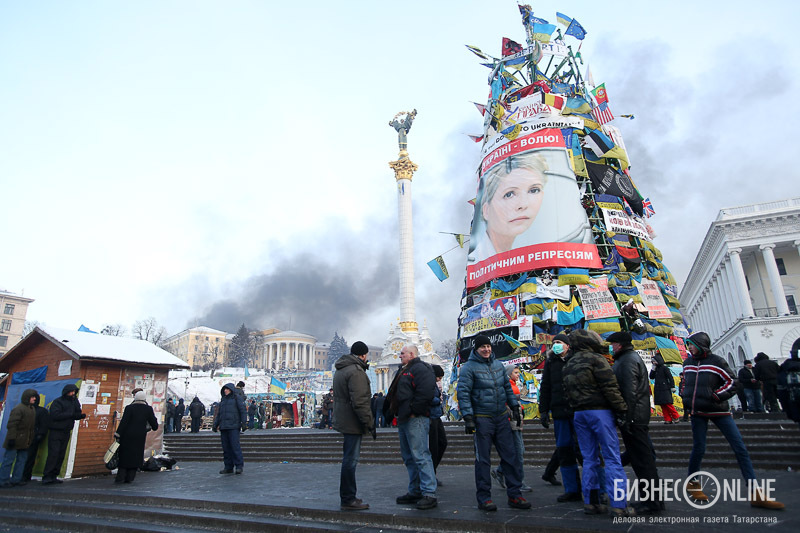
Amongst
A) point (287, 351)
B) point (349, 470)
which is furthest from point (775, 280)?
point (287, 351)

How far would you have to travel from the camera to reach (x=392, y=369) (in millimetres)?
60875

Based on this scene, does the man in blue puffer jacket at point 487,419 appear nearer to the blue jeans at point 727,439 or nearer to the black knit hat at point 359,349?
the black knit hat at point 359,349

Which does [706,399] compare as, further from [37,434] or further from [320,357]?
[320,357]

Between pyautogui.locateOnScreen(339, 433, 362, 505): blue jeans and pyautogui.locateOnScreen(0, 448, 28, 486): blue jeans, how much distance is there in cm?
787

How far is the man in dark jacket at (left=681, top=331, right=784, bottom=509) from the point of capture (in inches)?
214

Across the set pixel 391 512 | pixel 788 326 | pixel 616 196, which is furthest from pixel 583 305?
pixel 788 326

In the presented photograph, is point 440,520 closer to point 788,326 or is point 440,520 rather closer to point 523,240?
point 523,240

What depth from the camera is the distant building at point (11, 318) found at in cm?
7050

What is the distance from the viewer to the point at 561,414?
20.7 feet

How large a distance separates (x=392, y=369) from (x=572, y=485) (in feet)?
183

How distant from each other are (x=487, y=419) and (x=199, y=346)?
403 feet

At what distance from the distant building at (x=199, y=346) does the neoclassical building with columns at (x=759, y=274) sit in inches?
3941

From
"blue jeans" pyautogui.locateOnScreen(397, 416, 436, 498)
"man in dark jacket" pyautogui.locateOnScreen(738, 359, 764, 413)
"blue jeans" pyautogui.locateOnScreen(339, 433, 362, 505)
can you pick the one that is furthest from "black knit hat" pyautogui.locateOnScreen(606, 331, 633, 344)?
"man in dark jacket" pyautogui.locateOnScreen(738, 359, 764, 413)

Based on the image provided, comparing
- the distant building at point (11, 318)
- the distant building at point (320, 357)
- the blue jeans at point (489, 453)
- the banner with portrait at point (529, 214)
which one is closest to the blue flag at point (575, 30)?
the banner with portrait at point (529, 214)
